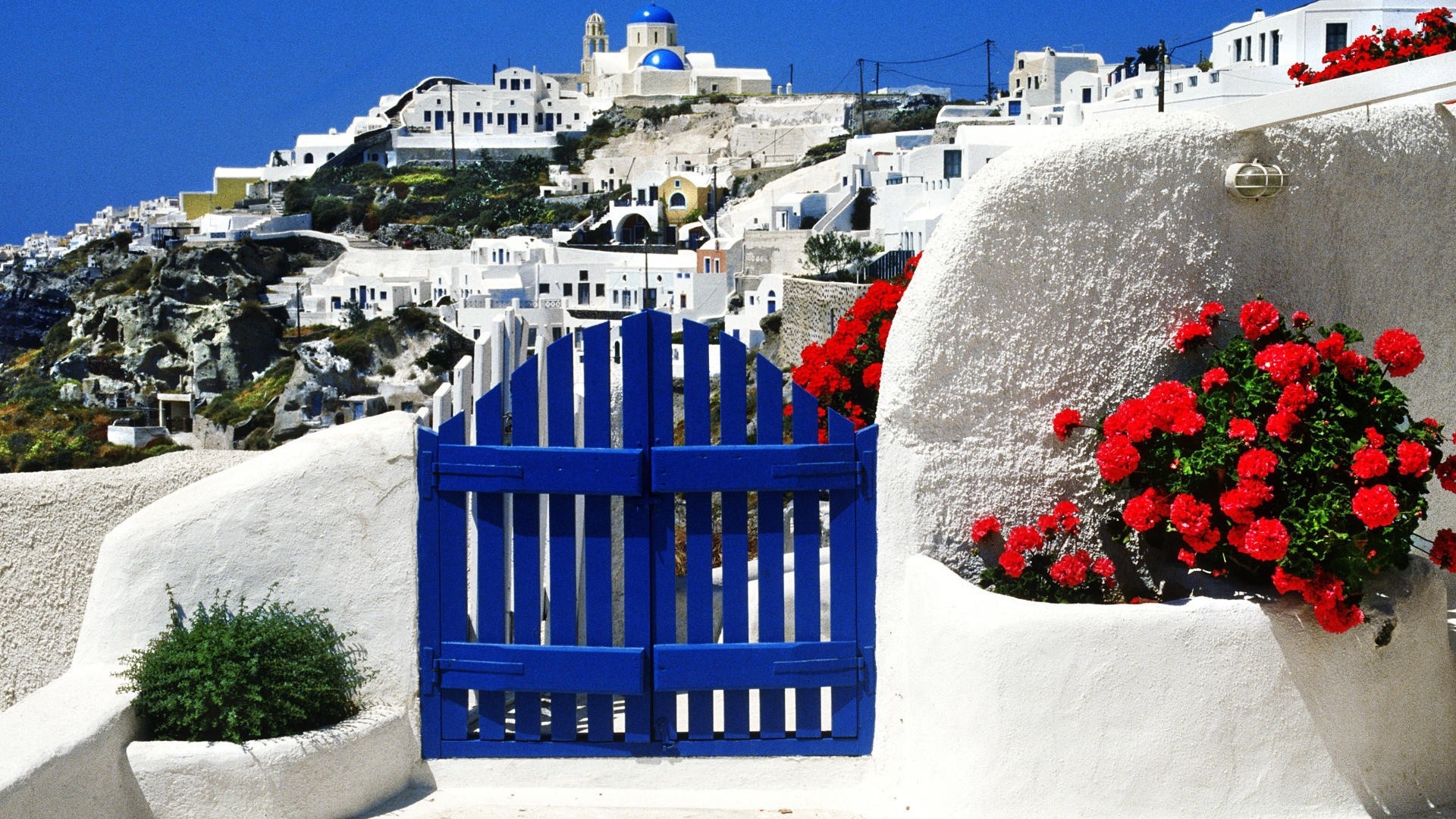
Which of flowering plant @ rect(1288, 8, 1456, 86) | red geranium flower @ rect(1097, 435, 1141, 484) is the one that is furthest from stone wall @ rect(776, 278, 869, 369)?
red geranium flower @ rect(1097, 435, 1141, 484)

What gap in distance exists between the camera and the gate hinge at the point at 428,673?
211 inches

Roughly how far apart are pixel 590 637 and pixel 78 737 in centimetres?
170

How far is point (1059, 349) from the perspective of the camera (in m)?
5.17

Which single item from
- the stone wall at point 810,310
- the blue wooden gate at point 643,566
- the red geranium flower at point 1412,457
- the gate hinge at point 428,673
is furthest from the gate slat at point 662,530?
the stone wall at point 810,310

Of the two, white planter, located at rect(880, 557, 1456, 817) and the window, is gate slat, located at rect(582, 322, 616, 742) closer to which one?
white planter, located at rect(880, 557, 1456, 817)

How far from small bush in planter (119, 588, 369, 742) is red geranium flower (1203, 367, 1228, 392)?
3107 millimetres

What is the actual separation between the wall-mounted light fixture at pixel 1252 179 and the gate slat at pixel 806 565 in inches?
64.0

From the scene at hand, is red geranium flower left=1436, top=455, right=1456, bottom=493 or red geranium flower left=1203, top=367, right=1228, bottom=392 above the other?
red geranium flower left=1203, top=367, right=1228, bottom=392

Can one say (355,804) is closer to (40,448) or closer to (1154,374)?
(1154,374)

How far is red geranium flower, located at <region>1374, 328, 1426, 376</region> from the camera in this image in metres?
4.88

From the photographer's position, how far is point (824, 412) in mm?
A: 5637

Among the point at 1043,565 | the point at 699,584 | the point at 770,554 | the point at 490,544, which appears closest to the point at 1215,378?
the point at 1043,565

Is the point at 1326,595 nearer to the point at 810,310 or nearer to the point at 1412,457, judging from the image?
the point at 1412,457

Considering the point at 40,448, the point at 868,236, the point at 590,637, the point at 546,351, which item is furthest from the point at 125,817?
the point at 868,236
